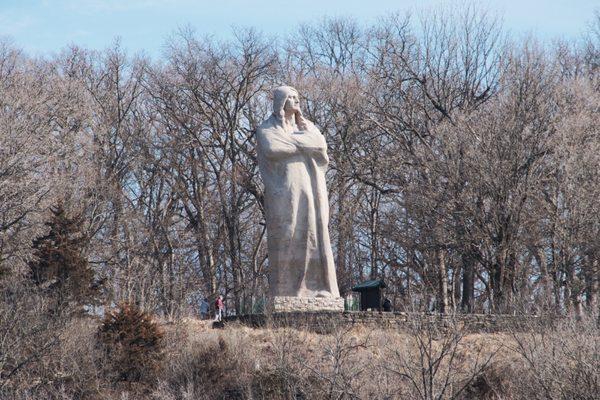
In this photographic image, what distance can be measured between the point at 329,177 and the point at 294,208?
568 inches

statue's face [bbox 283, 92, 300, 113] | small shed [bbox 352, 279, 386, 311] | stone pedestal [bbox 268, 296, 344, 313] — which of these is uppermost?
statue's face [bbox 283, 92, 300, 113]

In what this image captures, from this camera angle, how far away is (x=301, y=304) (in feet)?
81.6

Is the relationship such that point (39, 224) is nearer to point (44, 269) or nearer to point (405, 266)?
point (44, 269)

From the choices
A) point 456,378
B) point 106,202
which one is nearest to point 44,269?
point 456,378

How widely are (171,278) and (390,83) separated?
28.8ft

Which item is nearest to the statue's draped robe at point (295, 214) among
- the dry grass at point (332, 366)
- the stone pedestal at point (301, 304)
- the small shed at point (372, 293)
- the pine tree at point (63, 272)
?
the stone pedestal at point (301, 304)

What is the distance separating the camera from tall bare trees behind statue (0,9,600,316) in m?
32.3

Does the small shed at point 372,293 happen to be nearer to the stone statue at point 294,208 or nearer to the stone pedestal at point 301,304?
the stone statue at point 294,208

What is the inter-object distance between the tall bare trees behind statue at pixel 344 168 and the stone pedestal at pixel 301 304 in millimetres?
5616

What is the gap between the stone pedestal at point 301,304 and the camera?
2481 centimetres

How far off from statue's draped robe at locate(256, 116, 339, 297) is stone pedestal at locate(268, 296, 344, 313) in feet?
0.64

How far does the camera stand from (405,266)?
38.4m

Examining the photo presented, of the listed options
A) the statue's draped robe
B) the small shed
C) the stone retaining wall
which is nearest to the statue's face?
the statue's draped robe

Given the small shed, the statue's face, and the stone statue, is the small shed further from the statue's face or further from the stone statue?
the statue's face
